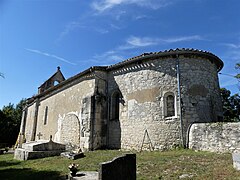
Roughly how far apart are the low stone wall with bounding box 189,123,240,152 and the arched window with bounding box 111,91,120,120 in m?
5.12

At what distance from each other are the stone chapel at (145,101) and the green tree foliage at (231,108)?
758 centimetres

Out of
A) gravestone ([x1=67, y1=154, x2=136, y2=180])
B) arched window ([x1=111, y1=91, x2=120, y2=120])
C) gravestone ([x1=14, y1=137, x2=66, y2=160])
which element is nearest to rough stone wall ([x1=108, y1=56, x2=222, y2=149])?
arched window ([x1=111, y1=91, x2=120, y2=120])

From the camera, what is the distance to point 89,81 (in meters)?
13.6

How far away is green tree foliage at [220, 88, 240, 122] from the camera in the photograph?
18.5 meters

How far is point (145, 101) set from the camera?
11.5m

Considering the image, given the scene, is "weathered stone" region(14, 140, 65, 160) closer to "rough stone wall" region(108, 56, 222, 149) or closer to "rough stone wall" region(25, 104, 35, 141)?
"rough stone wall" region(108, 56, 222, 149)

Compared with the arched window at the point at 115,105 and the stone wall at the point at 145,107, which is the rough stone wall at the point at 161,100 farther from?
the arched window at the point at 115,105

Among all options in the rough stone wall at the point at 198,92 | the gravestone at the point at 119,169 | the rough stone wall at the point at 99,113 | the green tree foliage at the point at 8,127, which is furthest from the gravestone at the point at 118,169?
the green tree foliage at the point at 8,127

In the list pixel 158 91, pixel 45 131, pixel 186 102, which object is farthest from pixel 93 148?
pixel 45 131

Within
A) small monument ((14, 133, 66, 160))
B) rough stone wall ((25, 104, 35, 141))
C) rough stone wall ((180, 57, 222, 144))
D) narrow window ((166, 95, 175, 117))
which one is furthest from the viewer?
rough stone wall ((25, 104, 35, 141))

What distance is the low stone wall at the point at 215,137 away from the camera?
27.0 feet

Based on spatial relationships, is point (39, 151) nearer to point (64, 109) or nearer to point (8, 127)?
point (64, 109)

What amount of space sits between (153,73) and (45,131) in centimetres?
1247

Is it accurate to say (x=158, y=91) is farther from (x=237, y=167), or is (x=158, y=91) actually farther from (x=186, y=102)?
(x=237, y=167)
